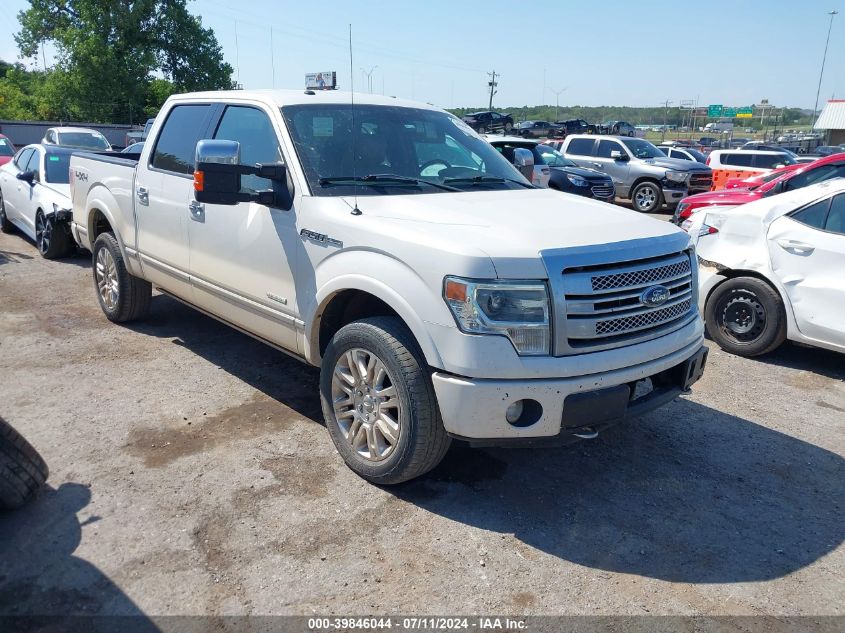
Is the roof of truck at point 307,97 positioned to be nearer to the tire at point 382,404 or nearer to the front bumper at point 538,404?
the tire at point 382,404

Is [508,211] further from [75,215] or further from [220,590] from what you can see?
[75,215]

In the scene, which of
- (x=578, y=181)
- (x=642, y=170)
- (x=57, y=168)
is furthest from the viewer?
(x=642, y=170)

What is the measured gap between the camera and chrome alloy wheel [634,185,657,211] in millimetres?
16641

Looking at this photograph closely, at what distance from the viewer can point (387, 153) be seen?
439cm

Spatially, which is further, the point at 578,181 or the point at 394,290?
the point at 578,181

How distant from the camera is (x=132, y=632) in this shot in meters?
2.65

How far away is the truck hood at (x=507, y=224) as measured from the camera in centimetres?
317

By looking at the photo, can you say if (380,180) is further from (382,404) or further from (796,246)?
(796,246)

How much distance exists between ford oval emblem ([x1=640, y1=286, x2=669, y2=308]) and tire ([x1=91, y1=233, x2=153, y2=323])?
454cm

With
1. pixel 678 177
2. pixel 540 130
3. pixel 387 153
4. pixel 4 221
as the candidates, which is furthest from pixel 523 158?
pixel 540 130

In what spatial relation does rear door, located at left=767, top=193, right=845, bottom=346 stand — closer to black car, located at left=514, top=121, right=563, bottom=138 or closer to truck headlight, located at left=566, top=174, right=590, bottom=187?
truck headlight, located at left=566, top=174, right=590, bottom=187

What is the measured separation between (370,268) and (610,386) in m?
1.32

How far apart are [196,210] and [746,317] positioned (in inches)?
187

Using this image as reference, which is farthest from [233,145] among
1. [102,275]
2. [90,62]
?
[90,62]
